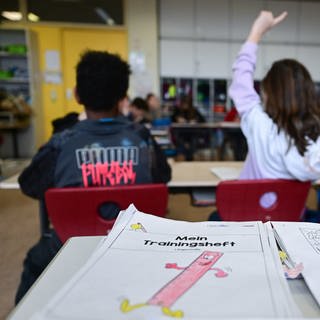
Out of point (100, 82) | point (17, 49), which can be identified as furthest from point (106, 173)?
point (17, 49)

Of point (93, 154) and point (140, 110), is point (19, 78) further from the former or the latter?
point (93, 154)

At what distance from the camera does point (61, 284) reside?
0.40m

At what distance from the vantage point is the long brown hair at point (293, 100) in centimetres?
128

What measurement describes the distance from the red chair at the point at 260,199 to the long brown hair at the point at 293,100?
0.76 ft

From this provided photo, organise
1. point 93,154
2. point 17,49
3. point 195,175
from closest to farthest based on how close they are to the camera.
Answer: point 93,154 < point 195,175 < point 17,49

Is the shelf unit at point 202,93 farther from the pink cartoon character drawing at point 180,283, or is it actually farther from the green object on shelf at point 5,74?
the pink cartoon character drawing at point 180,283

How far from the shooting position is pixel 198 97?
666 cm

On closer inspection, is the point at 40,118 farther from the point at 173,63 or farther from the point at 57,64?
the point at 173,63

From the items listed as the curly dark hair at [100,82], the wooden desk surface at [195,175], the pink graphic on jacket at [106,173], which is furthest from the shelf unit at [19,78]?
the pink graphic on jacket at [106,173]

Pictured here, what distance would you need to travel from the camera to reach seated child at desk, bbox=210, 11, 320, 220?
125cm

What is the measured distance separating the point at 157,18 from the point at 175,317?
6484 millimetres

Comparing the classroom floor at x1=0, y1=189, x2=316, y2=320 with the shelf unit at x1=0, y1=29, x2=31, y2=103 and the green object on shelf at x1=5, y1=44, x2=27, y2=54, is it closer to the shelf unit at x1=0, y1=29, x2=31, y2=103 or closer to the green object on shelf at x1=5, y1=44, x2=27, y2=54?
the shelf unit at x1=0, y1=29, x2=31, y2=103

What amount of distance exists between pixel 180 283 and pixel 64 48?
633 cm

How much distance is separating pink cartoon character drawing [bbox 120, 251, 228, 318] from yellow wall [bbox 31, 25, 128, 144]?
586 cm
